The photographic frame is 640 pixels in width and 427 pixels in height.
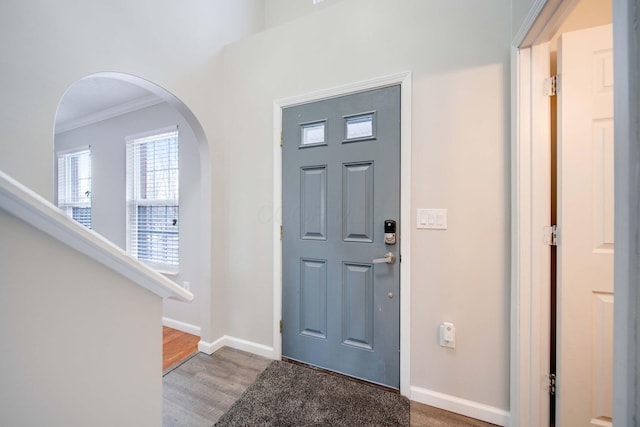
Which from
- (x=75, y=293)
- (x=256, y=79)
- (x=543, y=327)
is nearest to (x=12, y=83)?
(x=75, y=293)

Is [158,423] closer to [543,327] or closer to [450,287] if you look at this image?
[450,287]

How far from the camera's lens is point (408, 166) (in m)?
1.57

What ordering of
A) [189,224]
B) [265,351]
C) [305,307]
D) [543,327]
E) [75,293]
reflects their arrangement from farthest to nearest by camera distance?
[189,224], [265,351], [305,307], [543,327], [75,293]

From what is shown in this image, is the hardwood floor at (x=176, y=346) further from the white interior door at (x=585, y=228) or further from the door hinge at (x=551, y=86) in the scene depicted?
the door hinge at (x=551, y=86)

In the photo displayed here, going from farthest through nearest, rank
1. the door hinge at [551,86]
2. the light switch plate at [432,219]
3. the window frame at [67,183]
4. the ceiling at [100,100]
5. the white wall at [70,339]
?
the window frame at [67,183] < the ceiling at [100,100] < the light switch plate at [432,219] < the door hinge at [551,86] < the white wall at [70,339]

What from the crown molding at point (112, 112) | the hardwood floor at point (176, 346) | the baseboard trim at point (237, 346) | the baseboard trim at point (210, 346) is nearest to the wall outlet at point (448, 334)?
the baseboard trim at point (237, 346)

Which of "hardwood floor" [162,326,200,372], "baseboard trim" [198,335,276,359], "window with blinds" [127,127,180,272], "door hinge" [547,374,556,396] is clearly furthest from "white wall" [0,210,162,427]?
"window with blinds" [127,127,180,272]

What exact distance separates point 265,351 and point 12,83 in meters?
2.21

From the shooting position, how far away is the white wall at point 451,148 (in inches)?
55.0

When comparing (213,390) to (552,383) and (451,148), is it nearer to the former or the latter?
(552,383)

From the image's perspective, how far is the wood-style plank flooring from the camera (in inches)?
55.3

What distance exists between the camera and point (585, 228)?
1.17 metres

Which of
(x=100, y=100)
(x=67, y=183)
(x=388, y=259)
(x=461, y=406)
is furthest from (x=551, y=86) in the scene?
(x=67, y=183)

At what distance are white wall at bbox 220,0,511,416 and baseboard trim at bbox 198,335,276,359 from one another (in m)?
1.15
